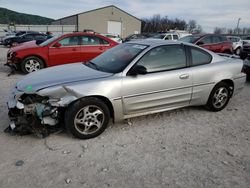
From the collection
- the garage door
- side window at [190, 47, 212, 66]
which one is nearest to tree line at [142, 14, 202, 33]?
the garage door

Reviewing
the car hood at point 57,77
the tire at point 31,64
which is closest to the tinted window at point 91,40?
the tire at point 31,64

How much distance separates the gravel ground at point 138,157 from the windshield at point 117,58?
1.02 m

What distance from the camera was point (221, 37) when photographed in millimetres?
12039

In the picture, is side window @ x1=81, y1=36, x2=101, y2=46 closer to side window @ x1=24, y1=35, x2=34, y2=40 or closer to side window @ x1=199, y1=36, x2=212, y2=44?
side window @ x1=199, y1=36, x2=212, y2=44

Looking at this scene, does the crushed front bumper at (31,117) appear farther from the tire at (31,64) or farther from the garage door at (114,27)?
the garage door at (114,27)

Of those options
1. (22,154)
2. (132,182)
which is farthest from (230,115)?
(22,154)

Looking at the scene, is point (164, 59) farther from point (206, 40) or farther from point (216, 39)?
point (216, 39)

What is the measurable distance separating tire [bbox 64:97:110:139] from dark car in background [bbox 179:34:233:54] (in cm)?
903

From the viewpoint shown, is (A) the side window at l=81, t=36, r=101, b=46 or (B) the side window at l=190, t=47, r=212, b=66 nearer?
(B) the side window at l=190, t=47, r=212, b=66

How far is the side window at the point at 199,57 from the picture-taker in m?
4.07

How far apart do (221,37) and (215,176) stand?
1118 centimetres

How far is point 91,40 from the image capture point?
7.95m

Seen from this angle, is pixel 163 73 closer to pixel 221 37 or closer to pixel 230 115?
pixel 230 115

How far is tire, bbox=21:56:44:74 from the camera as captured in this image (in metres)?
7.27
